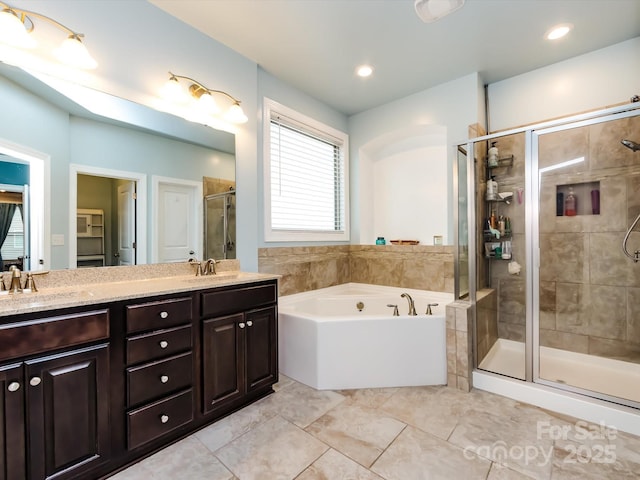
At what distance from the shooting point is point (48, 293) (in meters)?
1.54

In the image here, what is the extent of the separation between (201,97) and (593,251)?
3616 mm

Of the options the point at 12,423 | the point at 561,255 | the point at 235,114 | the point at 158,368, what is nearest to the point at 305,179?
the point at 235,114

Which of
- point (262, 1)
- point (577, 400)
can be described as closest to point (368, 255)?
point (577, 400)

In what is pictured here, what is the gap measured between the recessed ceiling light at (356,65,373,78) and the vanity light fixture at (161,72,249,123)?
1.18 metres

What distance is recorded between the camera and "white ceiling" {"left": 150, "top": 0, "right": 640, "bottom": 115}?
80.5 inches

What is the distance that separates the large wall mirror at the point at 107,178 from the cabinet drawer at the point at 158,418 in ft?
2.99

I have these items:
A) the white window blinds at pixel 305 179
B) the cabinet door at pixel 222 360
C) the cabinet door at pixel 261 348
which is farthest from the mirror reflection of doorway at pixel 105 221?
the white window blinds at pixel 305 179

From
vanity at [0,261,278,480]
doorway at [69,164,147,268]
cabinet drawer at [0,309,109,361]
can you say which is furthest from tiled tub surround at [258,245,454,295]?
cabinet drawer at [0,309,109,361]

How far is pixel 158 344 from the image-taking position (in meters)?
1.59

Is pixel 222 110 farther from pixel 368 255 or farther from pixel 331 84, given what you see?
pixel 368 255

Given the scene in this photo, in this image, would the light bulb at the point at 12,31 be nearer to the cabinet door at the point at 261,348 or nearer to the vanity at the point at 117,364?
the vanity at the point at 117,364

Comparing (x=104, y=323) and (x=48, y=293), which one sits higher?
(x=48, y=293)

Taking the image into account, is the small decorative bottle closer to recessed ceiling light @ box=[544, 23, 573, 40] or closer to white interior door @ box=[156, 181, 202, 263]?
recessed ceiling light @ box=[544, 23, 573, 40]

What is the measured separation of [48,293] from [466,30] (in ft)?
10.7
